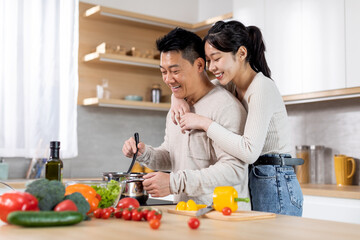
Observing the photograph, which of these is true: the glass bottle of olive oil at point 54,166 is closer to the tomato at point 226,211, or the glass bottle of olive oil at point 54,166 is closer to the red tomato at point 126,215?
the red tomato at point 126,215

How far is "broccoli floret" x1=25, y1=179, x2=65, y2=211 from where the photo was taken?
4.52ft

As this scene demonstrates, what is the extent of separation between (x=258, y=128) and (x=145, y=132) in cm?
314

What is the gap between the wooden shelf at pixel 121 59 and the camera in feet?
14.0

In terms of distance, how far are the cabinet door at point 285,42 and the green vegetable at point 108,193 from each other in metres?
2.38

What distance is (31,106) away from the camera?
13.7ft

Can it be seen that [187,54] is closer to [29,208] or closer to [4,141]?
[29,208]

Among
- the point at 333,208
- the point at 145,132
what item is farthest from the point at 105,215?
the point at 145,132

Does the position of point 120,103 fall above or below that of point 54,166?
above

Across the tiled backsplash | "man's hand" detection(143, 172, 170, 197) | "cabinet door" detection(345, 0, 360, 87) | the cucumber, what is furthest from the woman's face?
the tiled backsplash

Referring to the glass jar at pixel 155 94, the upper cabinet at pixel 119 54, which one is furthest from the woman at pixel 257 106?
the glass jar at pixel 155 94

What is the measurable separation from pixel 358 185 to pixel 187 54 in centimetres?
223

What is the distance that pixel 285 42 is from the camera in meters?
3.86

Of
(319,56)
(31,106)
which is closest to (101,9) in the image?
(31,106)

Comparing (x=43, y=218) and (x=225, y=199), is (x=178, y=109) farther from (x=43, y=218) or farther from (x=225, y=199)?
(x=43, y=218)
